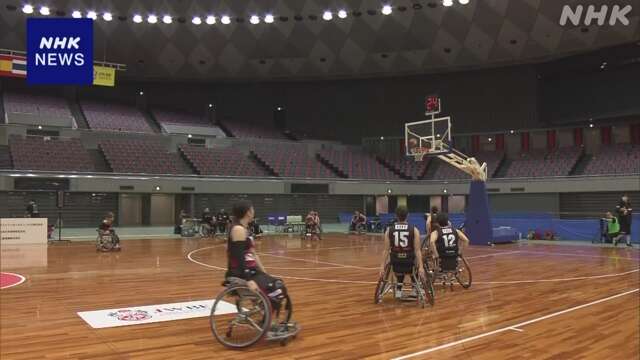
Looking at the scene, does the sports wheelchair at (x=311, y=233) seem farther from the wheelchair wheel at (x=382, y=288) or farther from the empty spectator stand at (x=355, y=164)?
the wheelchair wheel at (x=382, y=288)

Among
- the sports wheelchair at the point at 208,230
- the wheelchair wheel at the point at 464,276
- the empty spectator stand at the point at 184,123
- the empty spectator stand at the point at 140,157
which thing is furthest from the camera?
the empty spectator stand at the point at 184,123

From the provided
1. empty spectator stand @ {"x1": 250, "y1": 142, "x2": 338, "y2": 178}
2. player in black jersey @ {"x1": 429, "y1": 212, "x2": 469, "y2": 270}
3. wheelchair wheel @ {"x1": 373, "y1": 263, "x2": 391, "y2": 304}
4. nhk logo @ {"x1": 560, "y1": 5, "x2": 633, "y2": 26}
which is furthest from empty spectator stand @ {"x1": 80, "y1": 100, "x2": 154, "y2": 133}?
wheelchair wheel @ {"x1": 373, "y1": 263, "x2": 391, "y2": 304}

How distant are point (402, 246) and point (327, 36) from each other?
25.0m

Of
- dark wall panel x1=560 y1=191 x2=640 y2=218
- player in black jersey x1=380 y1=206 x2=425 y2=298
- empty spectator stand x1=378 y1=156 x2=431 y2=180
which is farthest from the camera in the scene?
empty spectator stand x1=378 y1=156 x2=431 y2=180

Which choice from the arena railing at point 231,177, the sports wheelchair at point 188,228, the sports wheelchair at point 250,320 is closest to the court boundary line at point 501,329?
the sports wheelchair at point 250,320

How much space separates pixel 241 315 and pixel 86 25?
5159mm

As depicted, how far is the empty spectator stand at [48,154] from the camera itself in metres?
24.8

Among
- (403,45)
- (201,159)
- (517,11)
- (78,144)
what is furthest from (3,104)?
(517,11)

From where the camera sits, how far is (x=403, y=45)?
30.5 m

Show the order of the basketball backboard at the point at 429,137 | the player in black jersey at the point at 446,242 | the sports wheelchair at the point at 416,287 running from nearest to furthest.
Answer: the sports wheelchair at the point at 416,287, the player in black jersey at the point at 446,242, the basketball backboard at the point at 429,137

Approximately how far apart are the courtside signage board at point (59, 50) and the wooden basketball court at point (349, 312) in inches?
133

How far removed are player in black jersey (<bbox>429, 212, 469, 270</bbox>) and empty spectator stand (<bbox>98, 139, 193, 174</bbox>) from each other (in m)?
21.8

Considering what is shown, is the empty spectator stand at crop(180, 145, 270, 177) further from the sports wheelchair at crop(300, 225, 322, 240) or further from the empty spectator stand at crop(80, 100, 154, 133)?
the sports wheelchair at crop(300, 225, 322, 240)

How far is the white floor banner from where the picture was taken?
6.29 metres
